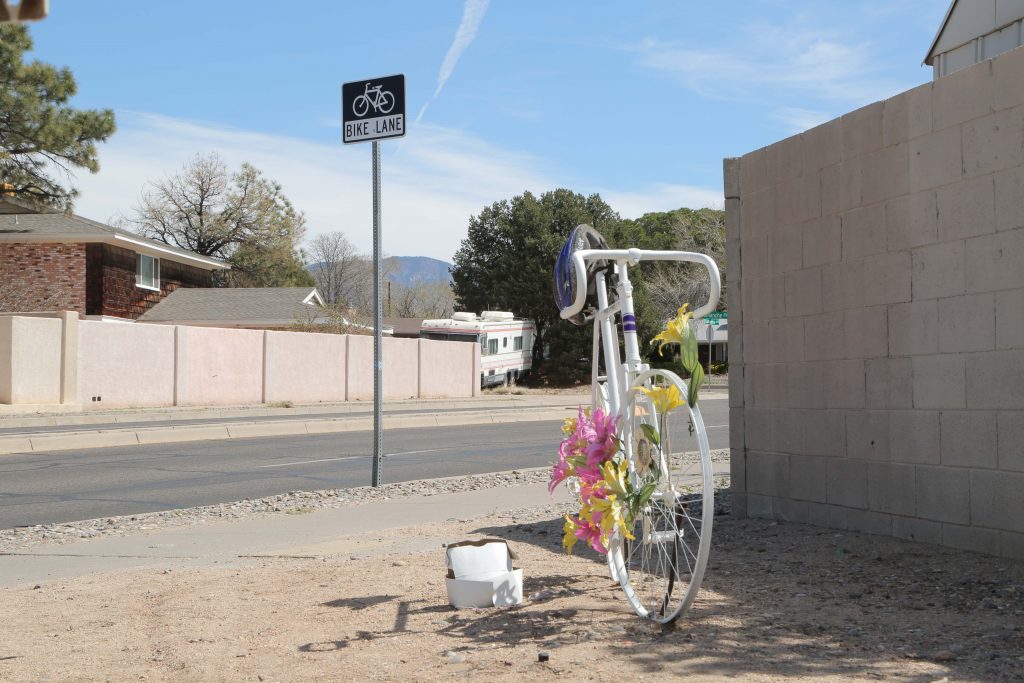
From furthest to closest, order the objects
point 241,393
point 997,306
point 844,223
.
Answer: point 241,393
point 844,223
point 997,306

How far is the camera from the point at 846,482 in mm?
7691

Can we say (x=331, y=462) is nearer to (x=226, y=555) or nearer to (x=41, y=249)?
(x=226, y=555)

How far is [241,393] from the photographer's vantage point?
33.8 metres

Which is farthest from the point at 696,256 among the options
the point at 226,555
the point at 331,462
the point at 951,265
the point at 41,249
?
the point at 41,249

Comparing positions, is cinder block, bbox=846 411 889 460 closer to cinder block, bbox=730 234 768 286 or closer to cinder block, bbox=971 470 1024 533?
cinder block, bbox=971 470 1024 533

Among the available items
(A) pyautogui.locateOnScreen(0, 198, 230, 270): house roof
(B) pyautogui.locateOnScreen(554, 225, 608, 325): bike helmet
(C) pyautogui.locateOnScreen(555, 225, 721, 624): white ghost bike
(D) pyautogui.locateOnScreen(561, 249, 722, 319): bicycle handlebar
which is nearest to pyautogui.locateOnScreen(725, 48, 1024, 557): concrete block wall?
(C) pyautogui.locateOnScreen(555, 225, 721, 624): white ghost bike

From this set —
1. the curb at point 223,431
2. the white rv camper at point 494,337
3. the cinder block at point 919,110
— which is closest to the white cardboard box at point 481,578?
the cinder block at point 919,110

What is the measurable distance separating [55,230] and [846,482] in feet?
122

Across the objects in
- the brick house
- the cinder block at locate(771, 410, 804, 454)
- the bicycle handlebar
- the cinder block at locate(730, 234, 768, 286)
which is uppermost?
the brick house

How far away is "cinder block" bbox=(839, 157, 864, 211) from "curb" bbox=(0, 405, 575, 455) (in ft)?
48.0

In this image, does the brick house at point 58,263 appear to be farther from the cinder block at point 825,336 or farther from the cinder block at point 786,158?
the cinder block at point 825,336

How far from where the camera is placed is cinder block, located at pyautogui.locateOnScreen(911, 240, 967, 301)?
6707mm

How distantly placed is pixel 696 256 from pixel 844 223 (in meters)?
2.83

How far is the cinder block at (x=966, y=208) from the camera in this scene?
6.52 metres
